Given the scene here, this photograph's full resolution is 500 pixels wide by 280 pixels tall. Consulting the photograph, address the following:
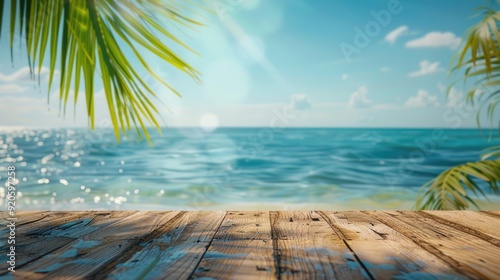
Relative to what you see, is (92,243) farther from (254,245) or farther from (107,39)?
(107,39)

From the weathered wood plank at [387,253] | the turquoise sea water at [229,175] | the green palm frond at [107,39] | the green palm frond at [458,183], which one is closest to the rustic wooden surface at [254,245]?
the weathered wood plank at [387,253]

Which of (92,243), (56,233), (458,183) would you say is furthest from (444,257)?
(458,183)

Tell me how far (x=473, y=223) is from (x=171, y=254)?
954 millimetres

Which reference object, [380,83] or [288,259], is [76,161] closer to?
[288,259]

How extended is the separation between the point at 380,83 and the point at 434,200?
21.4 meters

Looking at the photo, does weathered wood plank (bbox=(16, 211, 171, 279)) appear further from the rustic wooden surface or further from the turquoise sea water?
the turquoise sea water

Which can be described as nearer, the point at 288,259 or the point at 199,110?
the point at 288,259

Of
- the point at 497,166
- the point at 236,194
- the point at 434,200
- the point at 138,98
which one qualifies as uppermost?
the point at 138,98

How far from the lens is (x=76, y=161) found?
35.0ft

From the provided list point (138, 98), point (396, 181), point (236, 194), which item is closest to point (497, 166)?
point (138, 98)

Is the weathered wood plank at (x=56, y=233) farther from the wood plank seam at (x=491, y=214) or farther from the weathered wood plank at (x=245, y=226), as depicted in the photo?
the wood plank seam at (x=491, y=214)

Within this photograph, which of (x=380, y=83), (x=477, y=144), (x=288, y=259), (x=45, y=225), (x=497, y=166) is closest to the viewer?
(x=288, y=259)

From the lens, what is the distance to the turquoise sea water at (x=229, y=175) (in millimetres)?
6457

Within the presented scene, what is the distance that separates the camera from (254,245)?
99cm
